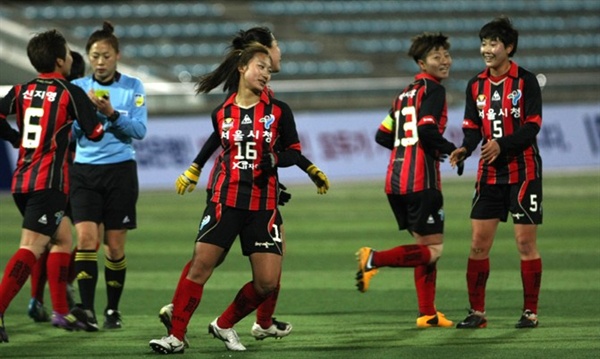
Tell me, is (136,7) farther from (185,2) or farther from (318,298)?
(318,298)

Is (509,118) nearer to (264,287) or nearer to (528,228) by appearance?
(528,228)

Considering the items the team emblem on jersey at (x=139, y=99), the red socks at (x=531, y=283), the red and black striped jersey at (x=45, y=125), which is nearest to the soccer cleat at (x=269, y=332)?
the red and black striped jersey at (x=45, y=125)

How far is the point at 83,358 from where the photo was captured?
6969mm

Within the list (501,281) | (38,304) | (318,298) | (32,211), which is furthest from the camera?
(501,281)

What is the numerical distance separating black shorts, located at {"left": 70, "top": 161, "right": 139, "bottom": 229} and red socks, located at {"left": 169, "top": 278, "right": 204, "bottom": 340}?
1729mm

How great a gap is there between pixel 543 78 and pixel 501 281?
47.9 ft

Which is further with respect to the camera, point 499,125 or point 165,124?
point 165,124

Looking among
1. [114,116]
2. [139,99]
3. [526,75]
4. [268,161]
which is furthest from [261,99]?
[526,75]

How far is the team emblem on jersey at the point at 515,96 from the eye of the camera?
8.09 meters

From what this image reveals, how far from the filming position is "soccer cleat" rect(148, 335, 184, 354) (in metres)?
6.89

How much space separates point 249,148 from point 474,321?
208 centimetres

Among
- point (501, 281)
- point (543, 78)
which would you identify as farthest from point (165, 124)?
point (501, 281)

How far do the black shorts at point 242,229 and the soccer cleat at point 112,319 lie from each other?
1.74 m

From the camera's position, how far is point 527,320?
7984 millimetres
